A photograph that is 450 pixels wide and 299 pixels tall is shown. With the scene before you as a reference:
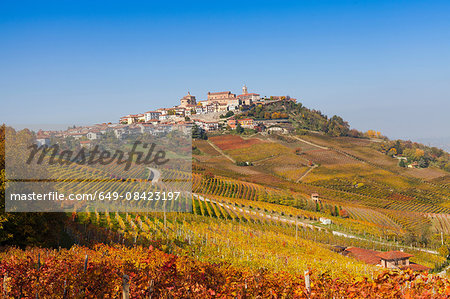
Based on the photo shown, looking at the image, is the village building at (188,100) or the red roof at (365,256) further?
the village building at (188,100)

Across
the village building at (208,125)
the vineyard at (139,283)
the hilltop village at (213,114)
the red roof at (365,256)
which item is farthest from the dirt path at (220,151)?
the vineyard at (139,283)

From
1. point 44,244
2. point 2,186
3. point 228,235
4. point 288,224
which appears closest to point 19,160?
point 2,186

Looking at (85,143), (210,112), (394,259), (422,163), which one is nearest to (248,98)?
(210,112)

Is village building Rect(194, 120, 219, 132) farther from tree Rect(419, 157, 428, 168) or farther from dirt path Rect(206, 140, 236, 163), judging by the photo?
tree Rect(419, 157, 428, 168)

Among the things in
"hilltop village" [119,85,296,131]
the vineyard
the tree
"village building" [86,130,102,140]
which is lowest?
the vineyard

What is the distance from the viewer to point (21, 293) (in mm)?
5785

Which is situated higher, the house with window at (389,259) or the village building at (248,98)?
the village building at (248,98)

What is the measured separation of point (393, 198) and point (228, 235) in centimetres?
4467

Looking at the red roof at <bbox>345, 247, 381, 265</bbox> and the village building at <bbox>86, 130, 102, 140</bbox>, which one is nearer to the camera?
the red roof at <bbox>345, 247, 381, 265</bbox>

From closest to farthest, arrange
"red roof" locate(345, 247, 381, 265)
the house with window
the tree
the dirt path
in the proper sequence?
the house with window, "red roof" locate(345, 247, 381, 265), the dirt path, the tree

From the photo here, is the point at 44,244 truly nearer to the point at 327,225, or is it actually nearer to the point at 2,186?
the point at 2,186

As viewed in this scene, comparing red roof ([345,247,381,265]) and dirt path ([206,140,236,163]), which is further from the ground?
dirt path ([206,140,236,163])

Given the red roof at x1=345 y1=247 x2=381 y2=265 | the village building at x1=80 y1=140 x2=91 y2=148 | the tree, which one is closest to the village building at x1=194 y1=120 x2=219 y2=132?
the tree

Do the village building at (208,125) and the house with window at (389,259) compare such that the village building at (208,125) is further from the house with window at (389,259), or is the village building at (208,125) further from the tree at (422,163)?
the house with window at (389,259)
